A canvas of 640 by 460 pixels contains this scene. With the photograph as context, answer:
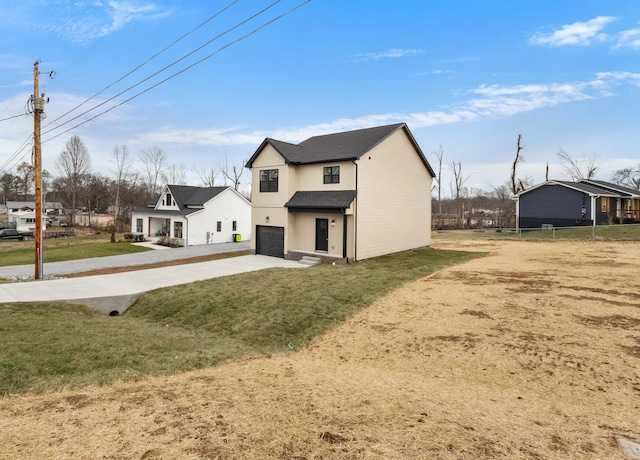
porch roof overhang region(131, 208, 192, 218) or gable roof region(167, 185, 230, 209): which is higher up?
gable roof region(167, 185, 230, 209)

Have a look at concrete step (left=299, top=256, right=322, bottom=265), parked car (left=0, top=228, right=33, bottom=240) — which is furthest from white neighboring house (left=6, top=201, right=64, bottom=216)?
concrete step (left=299, top=256, right=322, bottom=265)

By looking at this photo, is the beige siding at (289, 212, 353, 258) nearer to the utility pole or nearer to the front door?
the front door

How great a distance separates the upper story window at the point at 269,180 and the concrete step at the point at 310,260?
4739mm

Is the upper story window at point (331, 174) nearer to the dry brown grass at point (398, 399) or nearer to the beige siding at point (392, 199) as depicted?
the beige siding at point (392, 199)

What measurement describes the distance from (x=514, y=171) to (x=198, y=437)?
5070cm

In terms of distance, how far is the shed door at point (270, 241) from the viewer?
68.3 ft

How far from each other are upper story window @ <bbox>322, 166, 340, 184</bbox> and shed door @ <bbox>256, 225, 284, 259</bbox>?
411 centimetres

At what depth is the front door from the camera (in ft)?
63.3

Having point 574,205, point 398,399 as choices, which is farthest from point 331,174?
point 574,205

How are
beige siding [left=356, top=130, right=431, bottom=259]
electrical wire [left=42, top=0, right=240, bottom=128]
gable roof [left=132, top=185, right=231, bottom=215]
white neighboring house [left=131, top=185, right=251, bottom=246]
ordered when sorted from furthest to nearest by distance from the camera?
gable roof [left=132, top=185, right=231, bottom=215], white neighboring house [left=131, top=185, right=251, bottom=246], beige siding [left=356, top=130, right=431, bottom=259], electrical wire [left=42, top=0, right=240, bottom=128]

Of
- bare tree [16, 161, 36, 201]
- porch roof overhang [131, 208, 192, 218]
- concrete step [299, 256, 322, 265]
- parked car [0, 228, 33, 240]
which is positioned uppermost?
bare tree [16, 161, 36, 201]

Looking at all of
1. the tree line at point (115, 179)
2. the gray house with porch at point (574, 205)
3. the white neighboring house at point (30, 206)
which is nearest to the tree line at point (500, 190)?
the gray house with porch at point (574, 205)

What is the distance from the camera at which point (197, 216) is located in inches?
1224

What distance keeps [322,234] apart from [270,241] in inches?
152
